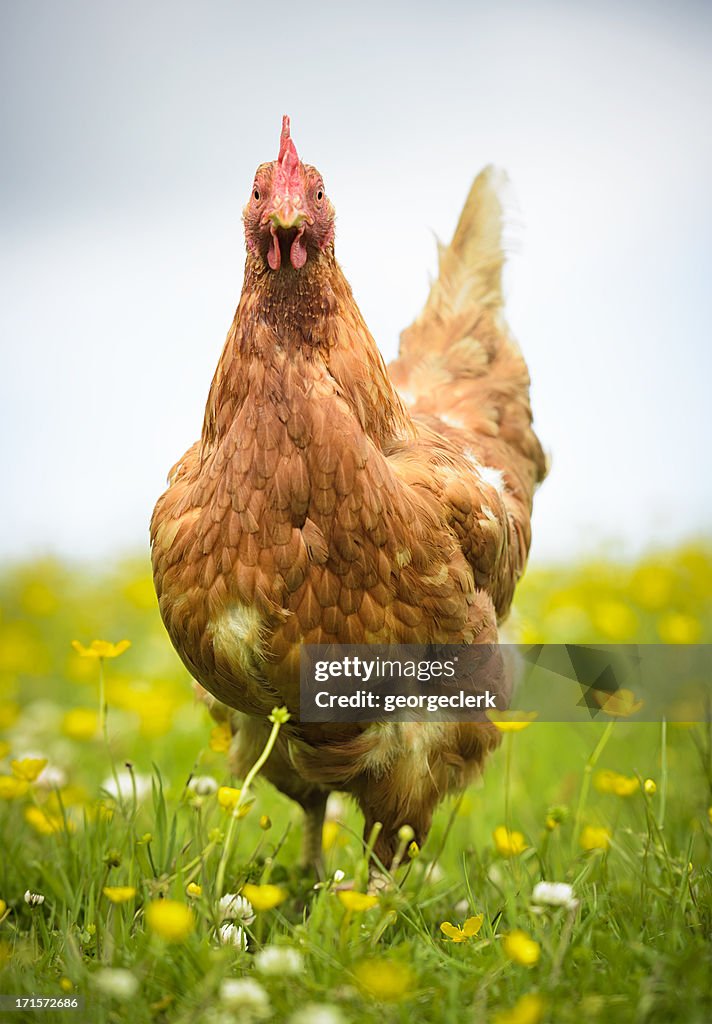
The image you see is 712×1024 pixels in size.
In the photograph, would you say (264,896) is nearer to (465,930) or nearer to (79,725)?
(465,930)

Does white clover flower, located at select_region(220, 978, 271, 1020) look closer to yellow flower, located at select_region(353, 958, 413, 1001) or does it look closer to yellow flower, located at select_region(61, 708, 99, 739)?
yellow flower, located at select_region(353, 958, 413, 1001)

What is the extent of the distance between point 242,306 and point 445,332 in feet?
4.14

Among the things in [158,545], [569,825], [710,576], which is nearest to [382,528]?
[158,545]

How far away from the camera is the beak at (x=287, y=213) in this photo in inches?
60.4

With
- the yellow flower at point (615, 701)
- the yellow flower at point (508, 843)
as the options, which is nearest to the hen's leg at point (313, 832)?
the yellow flower at point (508, 843)

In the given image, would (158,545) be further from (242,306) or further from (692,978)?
(692,978)

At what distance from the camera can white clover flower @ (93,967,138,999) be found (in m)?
1.25

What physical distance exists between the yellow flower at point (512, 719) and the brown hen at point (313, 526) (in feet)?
0.22

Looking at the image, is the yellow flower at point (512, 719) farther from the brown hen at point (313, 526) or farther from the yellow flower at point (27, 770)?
the yellow flower at point (27, 770)

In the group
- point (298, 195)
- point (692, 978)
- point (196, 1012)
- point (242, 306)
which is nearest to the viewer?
point (196, 1012)

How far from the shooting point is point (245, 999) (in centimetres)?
120

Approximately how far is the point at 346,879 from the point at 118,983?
1.13 metres

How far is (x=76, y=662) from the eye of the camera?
3559 millimetres

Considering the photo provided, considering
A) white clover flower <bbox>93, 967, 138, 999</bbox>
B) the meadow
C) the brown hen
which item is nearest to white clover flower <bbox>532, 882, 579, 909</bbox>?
the meadow
